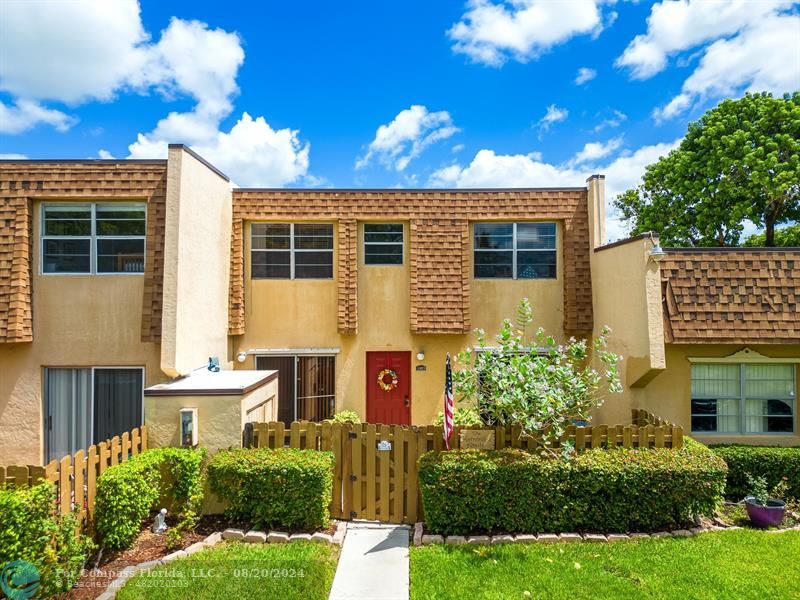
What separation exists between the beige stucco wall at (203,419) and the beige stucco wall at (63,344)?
6.73 feet

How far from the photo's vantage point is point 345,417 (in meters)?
9.93

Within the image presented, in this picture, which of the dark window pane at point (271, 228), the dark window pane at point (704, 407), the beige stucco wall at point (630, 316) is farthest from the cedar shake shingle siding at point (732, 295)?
the dark window pane at point (271, 228)

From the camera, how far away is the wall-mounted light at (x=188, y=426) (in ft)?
21.8

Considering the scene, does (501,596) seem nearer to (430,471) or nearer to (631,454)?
(430,471)

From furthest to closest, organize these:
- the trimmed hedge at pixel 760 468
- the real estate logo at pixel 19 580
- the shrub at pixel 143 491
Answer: the trimmed hedge at pixel 760 468 → the shrub at pixel 143 491 → the real estate logo at pixel 19 580

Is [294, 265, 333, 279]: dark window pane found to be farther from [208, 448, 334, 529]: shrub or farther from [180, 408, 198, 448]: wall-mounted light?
[208, 448, 334, 529]: shrub

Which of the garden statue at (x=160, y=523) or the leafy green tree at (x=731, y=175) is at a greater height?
the leafy green tree at (x=731, y=175)

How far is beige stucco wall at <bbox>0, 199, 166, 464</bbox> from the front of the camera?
867 centimetres

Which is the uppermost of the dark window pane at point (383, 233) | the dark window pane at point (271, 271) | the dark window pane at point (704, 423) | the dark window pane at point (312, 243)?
the dark window pane at point (383, 233)

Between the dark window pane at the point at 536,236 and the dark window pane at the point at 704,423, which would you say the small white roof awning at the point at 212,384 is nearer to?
the dark window pane at the point at 536,236

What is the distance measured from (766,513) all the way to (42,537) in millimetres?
9456

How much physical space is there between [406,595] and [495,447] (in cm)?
248

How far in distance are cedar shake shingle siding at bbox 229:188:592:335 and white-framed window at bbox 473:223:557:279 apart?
0.28 meters

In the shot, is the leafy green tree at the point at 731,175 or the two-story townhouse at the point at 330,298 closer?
the two-story townhouse at the point at 330,298
